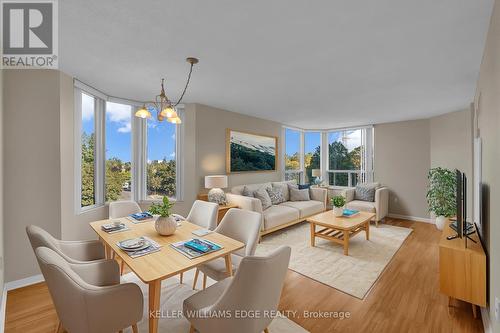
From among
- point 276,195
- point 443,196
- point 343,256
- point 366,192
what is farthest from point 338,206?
point 443,196

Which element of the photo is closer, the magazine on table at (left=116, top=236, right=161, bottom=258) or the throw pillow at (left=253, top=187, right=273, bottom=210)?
the magazine on table at (left=116, top=236, right=161, bottom=258)

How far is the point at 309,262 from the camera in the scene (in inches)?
122

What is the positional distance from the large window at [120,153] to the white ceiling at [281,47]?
1.41 ft

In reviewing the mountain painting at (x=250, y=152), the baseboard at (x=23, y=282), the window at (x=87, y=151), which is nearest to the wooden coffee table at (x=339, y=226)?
the mountain painting at (x=250, y=152)

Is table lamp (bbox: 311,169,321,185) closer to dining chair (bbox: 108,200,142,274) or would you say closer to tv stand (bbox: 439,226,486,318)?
tv stand (bbox: 439,226,486,318)

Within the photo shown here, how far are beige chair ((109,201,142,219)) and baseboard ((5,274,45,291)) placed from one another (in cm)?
96

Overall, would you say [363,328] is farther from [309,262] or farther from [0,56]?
[0,56]

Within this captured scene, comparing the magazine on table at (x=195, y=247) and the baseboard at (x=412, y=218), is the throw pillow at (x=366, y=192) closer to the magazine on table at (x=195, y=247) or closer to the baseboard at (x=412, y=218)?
the baseboard at (x=412, y=218)

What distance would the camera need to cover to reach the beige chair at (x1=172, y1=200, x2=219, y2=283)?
2635 mm

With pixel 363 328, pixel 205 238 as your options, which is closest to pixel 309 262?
pixel 363 328

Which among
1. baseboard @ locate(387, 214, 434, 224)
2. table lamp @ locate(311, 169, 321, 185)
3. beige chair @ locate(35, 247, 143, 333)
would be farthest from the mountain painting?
beige chair @ locate(35, 247, 143, 333)

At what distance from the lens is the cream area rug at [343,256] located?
2.64m

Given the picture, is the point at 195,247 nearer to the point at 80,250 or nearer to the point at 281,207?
the point at 80,250

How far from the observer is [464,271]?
202 centimetres
